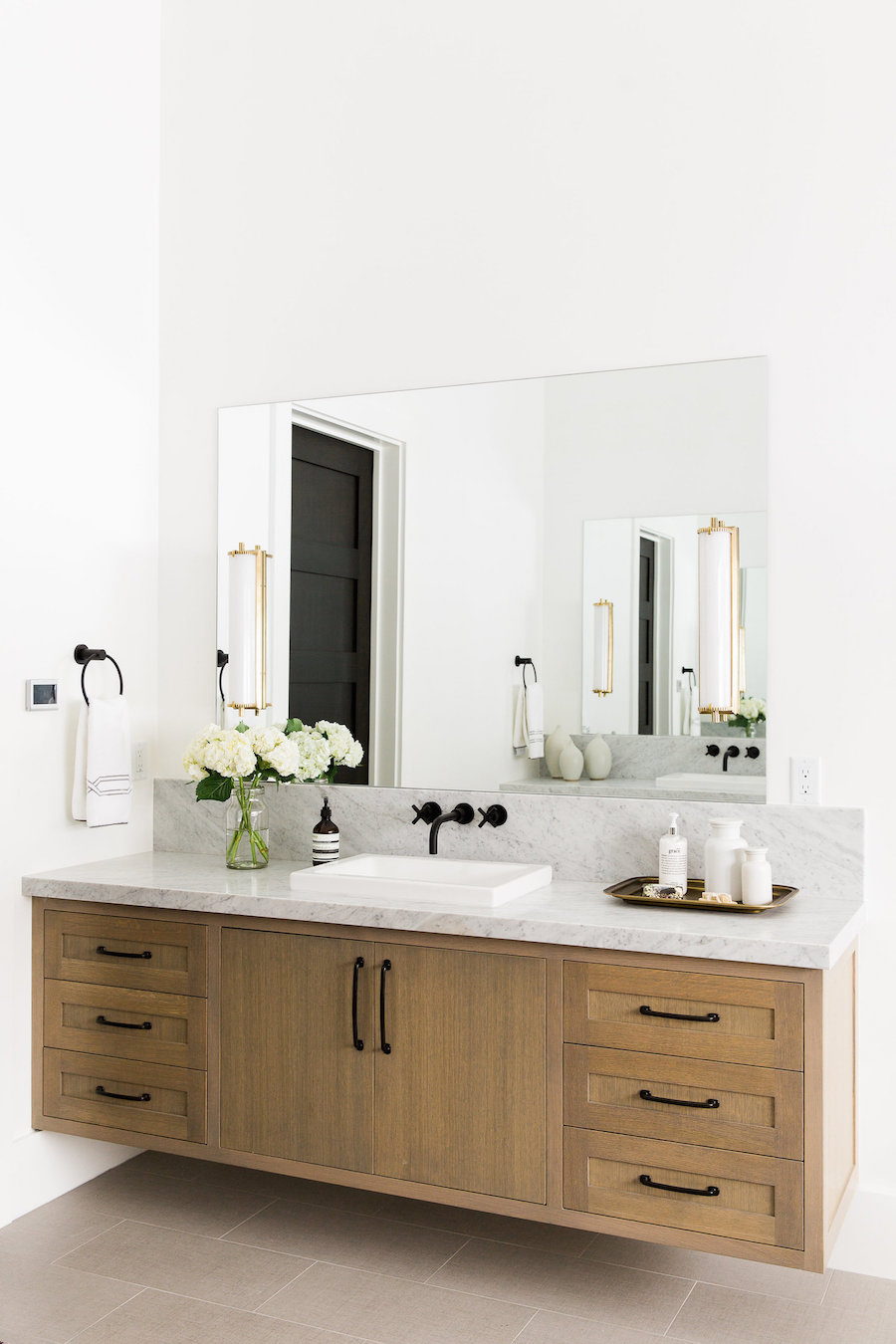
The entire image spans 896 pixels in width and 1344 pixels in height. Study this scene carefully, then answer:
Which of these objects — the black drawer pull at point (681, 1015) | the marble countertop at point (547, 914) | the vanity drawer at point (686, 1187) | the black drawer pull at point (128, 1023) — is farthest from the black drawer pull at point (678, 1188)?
the black drawer pull at point (128, 1023)

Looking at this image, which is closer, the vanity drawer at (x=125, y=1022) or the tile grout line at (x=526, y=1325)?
the tile grout line at (x=526, y=1325)

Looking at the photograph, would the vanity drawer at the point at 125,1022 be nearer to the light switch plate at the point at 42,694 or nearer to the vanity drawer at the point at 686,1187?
the light switch plate at the point at 42,694

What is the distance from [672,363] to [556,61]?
833 mm

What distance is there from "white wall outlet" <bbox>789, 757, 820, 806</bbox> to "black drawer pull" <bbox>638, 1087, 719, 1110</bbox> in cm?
75

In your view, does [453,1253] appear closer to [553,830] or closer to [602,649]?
[553,830]

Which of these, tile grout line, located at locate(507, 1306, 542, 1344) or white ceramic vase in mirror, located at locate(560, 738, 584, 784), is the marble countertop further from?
tile grout line, located at locate(507, 1306, 542, 1344)

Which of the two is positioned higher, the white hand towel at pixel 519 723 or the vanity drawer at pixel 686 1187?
the white hand towel at pixel 519 723

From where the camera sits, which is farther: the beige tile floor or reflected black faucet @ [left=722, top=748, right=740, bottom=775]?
reflected black faucet @ [left=722, top=748, right=740, bottom=775]

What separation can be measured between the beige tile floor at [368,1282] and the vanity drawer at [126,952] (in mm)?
584

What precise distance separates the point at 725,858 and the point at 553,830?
499 millimetres

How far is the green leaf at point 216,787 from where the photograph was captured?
9.75 feet

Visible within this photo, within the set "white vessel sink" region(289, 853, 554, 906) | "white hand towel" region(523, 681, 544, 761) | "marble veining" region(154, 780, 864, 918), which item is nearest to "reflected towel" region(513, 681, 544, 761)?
"white hand towel" region(523, 681, 544, 761)

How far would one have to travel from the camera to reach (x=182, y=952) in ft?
9.02

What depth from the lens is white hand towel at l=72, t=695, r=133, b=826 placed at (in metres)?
3.01
